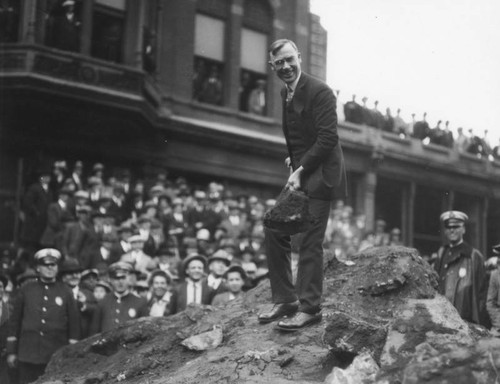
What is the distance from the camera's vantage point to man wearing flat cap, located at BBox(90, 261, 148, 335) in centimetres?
1015

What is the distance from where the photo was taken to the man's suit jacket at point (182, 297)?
34.8 ft

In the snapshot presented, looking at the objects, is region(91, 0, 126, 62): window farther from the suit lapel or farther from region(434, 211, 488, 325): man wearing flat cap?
the suit lapel

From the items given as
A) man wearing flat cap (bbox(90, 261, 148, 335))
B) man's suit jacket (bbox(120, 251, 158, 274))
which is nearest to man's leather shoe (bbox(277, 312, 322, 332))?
man wearing flat cap (bbox(90, 261, 148, 335))

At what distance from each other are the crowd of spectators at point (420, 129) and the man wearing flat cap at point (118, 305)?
1405 centimetres

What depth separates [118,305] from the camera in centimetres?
1023

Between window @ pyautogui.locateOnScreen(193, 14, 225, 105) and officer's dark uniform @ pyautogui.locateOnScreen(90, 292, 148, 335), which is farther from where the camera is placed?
window @ pyautogui.locateOnScreen(193, 14, 225, 105)

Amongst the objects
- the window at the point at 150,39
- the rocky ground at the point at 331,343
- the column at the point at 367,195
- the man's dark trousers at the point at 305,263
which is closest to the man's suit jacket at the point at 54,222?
the rocky ground at the point at 331,343

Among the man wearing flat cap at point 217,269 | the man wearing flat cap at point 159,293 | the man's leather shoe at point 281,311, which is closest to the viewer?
the man's leather shoe at point 281,311

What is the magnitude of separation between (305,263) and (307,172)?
733 millimetres

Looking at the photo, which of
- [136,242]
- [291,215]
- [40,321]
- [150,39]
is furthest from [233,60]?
[291,215]

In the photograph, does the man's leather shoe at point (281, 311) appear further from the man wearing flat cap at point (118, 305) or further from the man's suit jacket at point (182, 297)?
the man's suit jacket at point (182, 297)

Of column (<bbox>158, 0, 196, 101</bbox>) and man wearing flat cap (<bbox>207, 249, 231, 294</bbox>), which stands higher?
column (<bbox>158, 0, 196, 101</bbox>)

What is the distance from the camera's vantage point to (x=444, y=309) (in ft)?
23.4

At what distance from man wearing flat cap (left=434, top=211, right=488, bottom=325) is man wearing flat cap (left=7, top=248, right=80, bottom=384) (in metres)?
4.31
